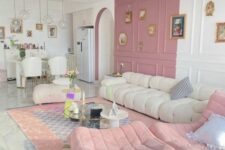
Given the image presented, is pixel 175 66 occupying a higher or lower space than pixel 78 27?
lower

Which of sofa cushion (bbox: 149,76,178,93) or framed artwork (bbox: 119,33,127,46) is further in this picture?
framed artwork (bbox: 119,33,127,46)

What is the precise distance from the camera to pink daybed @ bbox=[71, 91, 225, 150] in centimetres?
212

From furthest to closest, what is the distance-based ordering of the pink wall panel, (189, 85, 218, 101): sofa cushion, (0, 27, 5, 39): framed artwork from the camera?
(0, 27, 5, 39): framed artwork < the pink wall panel < (189, 85, 218, 101): sofa cushion

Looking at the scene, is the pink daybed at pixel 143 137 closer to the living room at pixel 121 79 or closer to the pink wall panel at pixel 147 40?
the living room at pixel 121 79

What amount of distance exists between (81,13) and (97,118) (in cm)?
530

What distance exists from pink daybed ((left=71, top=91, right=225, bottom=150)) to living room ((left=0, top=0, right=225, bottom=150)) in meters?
0.01

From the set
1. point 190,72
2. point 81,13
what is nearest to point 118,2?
point 81,13

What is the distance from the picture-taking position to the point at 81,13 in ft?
25.5

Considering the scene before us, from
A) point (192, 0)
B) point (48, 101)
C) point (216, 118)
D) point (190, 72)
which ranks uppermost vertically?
point (192, 0)

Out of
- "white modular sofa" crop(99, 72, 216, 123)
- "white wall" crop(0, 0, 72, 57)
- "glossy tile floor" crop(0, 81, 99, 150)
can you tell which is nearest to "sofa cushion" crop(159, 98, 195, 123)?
"white modular sofa" crop(99, 72, 216, 123)

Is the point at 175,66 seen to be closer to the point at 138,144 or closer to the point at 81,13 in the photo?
the point at 138,144

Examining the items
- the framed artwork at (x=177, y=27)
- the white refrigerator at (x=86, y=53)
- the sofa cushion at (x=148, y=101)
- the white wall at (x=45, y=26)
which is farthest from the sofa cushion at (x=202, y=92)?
the white wall at (x=45, y=26)

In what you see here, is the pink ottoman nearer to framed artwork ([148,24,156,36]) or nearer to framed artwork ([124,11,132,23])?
framed artwork ([148,24,156,36])

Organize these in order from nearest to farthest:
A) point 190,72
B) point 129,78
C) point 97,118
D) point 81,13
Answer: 1. point 97,118
2. point 190,72
3. point 129,78
4. point 81,13
